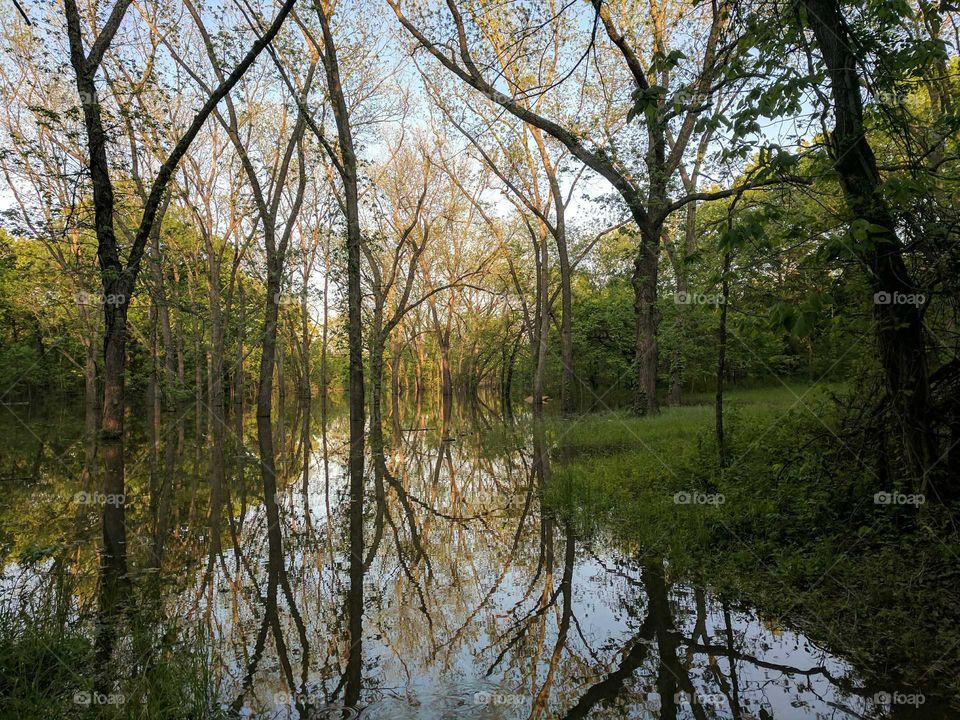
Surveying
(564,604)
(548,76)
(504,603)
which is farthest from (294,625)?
(548,76)

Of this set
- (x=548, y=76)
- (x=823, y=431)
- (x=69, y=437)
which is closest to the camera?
(x=823, y=431)

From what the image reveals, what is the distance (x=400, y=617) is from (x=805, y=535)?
4101 mm

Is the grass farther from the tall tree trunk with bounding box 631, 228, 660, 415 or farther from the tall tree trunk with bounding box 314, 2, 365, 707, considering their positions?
the tall tree trunk with bounding box 314, 2, 365, 707

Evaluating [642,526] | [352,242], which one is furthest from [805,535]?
[352,242]

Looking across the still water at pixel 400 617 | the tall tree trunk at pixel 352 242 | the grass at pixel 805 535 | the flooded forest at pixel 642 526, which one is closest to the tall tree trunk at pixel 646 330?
the flooded forest at pixel 642 526

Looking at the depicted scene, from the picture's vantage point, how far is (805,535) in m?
6.02

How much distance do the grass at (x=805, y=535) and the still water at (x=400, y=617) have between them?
11.2 inches

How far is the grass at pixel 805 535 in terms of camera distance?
13.8ft

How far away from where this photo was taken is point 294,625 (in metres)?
→ 4.62

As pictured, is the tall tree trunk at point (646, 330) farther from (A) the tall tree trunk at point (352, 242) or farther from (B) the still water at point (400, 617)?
(A) the tall tree trunk at point (352, 242)

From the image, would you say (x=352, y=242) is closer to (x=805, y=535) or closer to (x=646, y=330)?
(x=646, y=330)

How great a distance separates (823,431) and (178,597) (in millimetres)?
7030

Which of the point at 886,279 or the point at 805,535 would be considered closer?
the point at 886,279

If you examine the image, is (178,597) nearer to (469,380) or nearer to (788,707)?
(788,707)
